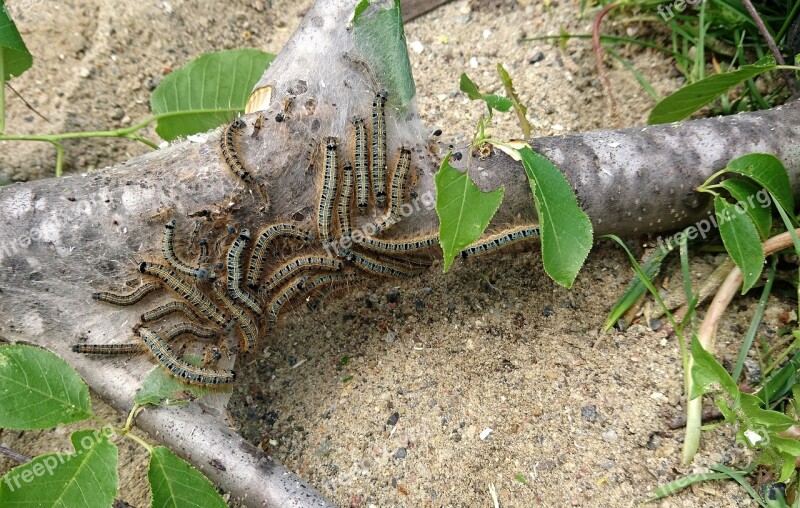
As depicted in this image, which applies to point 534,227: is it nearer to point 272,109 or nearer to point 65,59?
point 272,109

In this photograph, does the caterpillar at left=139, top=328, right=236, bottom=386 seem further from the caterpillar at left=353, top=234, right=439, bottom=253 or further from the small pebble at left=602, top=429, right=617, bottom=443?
the small pebble at left=602, top=429, right=617, bottom=443

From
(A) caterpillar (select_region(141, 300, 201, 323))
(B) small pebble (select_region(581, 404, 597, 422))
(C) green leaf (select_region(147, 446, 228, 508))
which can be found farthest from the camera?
(B) small pebble (select_region(581, 404, 597, 422))

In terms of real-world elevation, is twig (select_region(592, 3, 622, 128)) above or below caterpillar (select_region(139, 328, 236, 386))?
above

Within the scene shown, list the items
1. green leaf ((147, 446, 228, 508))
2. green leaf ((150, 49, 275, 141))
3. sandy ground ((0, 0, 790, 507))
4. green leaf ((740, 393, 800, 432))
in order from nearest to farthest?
green leaf ((147, 446, 228, 508)) → green leaf ((740, 393, 800, 432)) → sandy ground ((0, 0, 790, 507)) → green leaf ((150, 49, 275, 141))

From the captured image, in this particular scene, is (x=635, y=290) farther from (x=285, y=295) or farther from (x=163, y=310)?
(x=163, y=310)

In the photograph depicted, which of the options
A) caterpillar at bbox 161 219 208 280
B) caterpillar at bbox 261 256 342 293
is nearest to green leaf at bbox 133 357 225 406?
caterpillar at bbox 161 219 208 280

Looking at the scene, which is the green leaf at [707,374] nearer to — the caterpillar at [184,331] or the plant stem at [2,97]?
the caterpillar at [184,331]

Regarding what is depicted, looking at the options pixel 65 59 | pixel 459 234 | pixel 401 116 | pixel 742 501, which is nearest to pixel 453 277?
pixel 401 116
